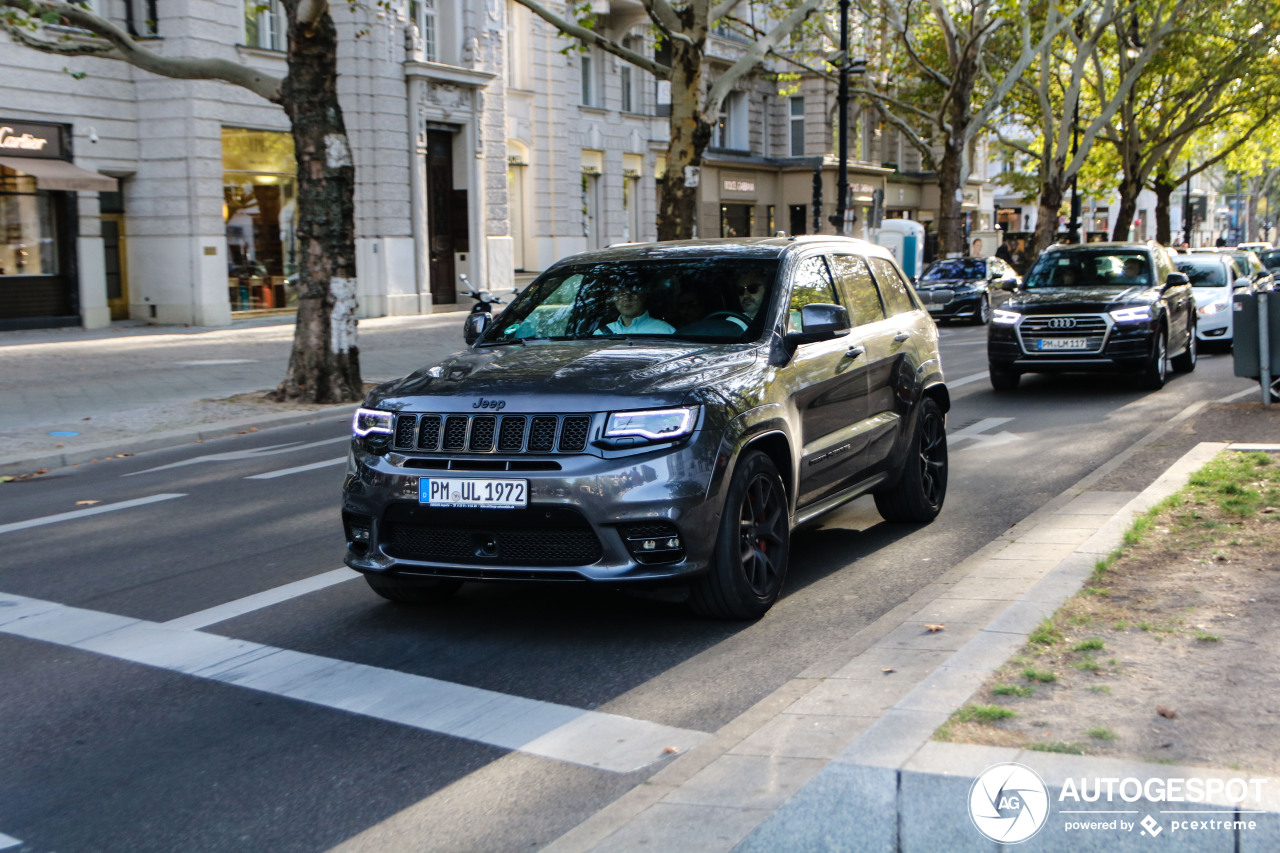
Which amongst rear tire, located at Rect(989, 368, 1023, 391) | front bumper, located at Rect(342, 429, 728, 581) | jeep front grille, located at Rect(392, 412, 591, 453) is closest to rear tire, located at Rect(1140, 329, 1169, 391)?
rear tire, located at Rect(989, 368, 1023, 391)

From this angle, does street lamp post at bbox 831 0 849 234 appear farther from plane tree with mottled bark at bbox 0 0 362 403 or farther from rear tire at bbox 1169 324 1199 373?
plane tree with mottled bark at bbox 0 0 362 403

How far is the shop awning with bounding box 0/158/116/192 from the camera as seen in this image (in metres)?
23.1

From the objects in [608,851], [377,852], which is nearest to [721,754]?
[608,851]

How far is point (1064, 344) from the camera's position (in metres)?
14.6

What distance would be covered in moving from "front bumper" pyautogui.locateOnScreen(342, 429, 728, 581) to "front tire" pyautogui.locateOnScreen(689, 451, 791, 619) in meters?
0.13

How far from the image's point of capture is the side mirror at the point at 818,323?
20.0ft

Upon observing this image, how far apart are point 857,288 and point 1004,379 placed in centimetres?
851

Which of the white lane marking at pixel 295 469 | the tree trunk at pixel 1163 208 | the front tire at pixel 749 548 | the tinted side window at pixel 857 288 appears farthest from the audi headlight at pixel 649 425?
the tree trunk at pixel 1163 208

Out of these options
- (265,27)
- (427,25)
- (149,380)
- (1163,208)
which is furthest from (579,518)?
(1163,208)

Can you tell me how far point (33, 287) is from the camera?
79.4 ft

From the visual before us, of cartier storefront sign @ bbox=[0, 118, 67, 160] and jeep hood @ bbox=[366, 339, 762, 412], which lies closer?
jeep hood @ bbox=[366, 339, 762, 412]

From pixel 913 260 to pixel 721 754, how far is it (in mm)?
39276

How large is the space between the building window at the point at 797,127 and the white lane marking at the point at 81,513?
4432cm

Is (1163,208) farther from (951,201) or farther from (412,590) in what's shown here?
(412,590)
